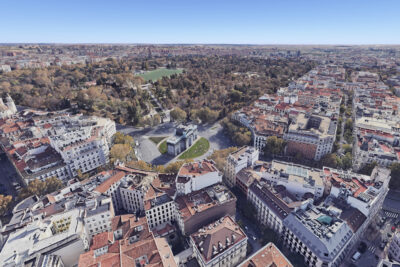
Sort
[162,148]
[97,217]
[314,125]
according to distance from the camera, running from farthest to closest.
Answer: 1. [314,125]
2. [162,148]
3. [97,217]

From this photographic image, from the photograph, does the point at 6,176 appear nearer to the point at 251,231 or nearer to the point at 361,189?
the point at 251,231

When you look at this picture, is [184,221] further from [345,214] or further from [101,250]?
[345,214]

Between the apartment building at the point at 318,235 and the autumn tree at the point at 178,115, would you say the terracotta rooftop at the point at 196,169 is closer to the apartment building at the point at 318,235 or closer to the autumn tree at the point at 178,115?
the apartment building at the point at 318,235

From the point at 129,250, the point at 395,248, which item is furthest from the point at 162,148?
the point at 395,248

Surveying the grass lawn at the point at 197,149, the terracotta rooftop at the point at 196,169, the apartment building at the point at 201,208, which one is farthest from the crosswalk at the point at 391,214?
the grass lawn at the point at 197,149

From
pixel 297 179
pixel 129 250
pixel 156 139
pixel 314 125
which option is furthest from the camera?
pixel 156 139

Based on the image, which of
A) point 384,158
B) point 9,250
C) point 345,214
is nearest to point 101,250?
point 9,250

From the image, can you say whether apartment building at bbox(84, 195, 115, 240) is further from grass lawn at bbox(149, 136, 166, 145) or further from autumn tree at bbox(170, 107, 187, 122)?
autumn tree at bbox(170, 107, 187, 122)

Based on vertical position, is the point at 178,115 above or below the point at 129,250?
above
